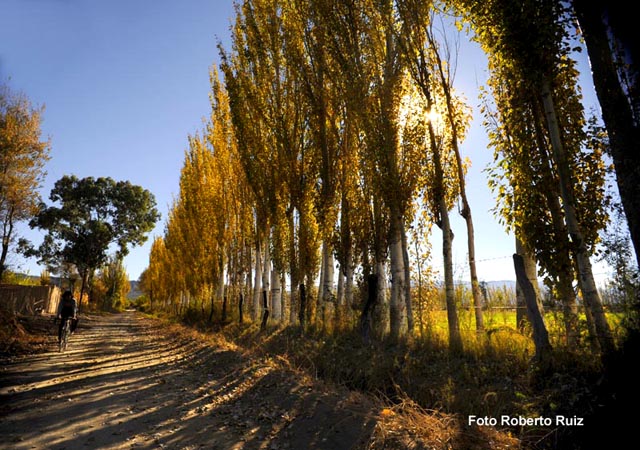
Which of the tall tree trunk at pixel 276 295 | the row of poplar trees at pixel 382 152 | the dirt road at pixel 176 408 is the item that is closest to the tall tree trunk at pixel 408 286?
the row of poplar trees at pixel 382 152

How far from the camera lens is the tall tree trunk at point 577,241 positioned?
466cm

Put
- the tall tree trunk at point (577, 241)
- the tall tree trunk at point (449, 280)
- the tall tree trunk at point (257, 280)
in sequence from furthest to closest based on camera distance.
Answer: the tall tree trunk at point (257, 280)
the tall tree trunk at point (449, 280)
the tall tree trunk at point (577, 241)

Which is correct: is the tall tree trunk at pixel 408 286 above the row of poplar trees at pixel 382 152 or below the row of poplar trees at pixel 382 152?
below

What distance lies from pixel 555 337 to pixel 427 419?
2693 millimetres

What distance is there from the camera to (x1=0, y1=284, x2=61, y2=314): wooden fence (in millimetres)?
20855

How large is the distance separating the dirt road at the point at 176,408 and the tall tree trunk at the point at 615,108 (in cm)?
386

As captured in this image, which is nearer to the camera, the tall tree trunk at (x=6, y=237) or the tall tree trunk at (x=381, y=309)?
the tall tree trunk at (x=381, y=309)

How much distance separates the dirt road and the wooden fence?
1358cm

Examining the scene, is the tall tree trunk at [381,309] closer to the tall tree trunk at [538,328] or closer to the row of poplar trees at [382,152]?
the row of poplar trees at [382,152]

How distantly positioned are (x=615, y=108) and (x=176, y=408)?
24.8ft

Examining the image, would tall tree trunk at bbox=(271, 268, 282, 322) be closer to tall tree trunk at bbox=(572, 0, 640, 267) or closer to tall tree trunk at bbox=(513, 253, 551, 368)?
tall tree trunk at bbox=(513, 253, 551, 368)

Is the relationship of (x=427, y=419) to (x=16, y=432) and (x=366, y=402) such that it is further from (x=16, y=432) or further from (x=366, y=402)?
(x=16, y=432)

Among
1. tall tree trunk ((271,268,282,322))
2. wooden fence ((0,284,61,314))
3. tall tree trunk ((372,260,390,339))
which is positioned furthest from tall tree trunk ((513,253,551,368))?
wooden fence ((0,284,61,314))

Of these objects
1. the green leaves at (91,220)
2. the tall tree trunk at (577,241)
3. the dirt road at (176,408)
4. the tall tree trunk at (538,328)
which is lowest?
the dirt road at (176,408)
